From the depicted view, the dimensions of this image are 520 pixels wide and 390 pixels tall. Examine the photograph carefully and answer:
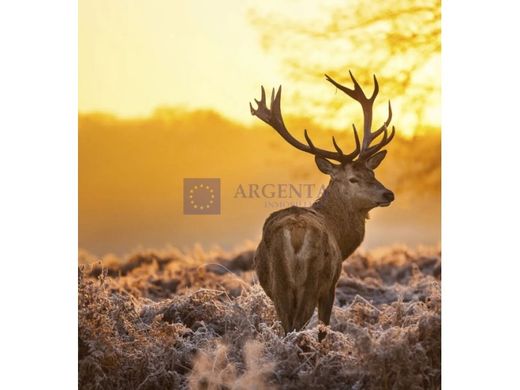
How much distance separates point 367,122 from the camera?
7.45 metres

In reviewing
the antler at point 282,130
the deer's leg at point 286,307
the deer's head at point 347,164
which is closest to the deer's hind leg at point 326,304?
the deer's leg at point 286,307

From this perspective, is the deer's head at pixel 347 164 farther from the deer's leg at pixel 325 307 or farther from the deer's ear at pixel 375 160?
the deer's leg at pixel 325 307

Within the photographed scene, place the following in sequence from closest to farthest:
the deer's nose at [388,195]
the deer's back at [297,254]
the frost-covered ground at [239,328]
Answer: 1. the deer's back at [297,254]
2. the frost-covered ground at [239,328]
3. the deer's nose at [388,195]

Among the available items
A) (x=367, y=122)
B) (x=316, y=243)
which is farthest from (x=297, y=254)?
(x=367, y=122)

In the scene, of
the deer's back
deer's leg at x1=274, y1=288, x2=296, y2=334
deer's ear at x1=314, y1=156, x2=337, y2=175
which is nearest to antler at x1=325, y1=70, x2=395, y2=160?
deer's ear at x1=314, y1=156, x2=337, y2=175

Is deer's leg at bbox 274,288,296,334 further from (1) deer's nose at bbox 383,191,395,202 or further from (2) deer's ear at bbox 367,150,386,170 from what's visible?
(2) deer's ear at bbox 367,150,386,170

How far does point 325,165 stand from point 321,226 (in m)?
0.41

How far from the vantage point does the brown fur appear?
23.3 feet

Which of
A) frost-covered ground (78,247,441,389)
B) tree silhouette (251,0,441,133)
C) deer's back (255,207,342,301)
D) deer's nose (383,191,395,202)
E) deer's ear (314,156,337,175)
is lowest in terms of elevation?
frost-covered ground (78,247,441,389)

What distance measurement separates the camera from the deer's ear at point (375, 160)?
7402 mm

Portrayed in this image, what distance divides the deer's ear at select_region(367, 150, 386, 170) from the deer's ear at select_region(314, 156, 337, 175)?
0.76ft
